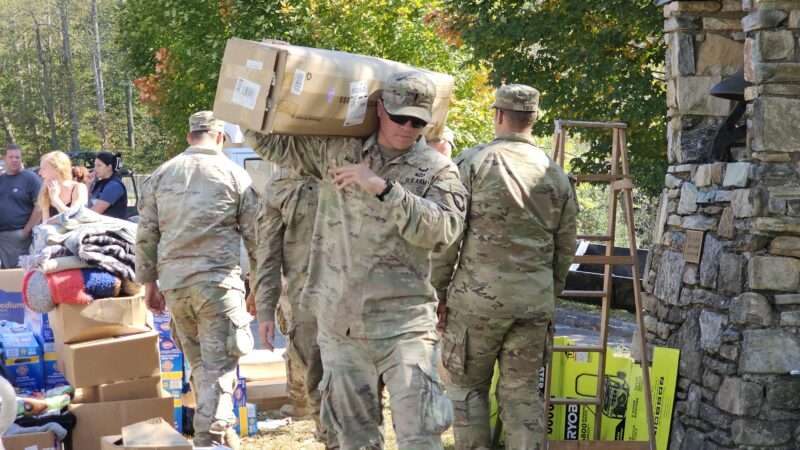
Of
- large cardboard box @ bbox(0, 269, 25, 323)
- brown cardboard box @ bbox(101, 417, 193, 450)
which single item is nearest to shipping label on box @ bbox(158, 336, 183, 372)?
large cardboard box @ bbox(0, 269, 25, 323)

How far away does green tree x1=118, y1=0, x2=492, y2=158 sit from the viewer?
50.8ft

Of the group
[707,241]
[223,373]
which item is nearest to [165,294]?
[223,373]

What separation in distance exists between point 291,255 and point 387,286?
1412 millimetres

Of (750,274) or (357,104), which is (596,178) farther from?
(357,104)

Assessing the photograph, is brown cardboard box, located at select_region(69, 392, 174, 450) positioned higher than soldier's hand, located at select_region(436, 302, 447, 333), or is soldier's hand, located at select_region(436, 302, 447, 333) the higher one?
soldier's hand, located at select_region(436, 302, 447, 333)

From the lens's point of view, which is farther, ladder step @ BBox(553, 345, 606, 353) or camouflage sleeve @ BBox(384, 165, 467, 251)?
ladder step @ BBox(553, 345, 606, 353)

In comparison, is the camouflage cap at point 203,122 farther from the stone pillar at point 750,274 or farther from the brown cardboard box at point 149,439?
the stone pillar at point 750,274

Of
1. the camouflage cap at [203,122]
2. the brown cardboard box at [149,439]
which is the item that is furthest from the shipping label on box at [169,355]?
the brown cardboard box at [149,439]

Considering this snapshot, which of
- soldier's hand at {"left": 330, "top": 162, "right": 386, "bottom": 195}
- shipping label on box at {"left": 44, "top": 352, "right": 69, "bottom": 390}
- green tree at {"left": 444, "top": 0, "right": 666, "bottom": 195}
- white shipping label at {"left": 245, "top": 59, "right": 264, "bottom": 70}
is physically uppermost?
green tree at {"left": 444, "top": 0, "right": 666, "bottom": 195}

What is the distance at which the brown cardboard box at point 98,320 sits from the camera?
6652 mm

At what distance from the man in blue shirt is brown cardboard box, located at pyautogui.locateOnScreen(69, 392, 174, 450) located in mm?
4995

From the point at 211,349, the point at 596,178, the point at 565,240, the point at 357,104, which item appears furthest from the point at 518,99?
the point at 211,349

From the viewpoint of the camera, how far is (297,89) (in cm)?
416

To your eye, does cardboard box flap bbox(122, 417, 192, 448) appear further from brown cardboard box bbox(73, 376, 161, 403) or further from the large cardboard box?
the large cardboard box
